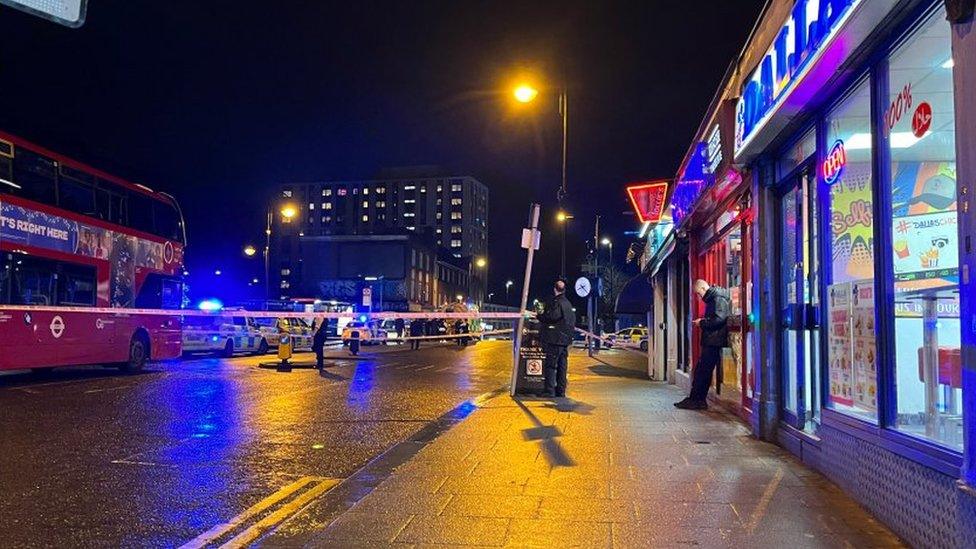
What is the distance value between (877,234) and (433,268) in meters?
99.2

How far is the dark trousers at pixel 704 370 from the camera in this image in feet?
32.5

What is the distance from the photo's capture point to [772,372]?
7660 mm

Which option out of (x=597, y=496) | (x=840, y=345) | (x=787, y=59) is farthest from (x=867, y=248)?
(x=597, y=496)

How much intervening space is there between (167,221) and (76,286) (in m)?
4.21

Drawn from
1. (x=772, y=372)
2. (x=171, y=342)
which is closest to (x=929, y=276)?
(x=772, y=372)

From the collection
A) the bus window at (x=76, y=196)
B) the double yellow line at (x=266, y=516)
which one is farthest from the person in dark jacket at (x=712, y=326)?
the bus window at (x=76, y=196)

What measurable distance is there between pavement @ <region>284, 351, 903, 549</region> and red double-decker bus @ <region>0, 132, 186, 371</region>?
9667mm

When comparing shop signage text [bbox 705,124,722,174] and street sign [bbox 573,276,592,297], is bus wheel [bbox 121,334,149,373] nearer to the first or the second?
street sign [bbox 573,276,592,297]

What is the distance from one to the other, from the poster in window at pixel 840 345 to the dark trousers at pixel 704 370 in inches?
142

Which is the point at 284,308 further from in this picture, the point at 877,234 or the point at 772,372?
the point at 877,234

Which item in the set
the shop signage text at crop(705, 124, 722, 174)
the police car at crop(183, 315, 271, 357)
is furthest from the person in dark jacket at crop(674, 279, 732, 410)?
the police car at crop(183, 315, 271, 357)

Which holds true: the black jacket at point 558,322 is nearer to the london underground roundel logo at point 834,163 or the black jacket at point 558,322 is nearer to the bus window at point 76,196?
the london underground roundel logo at point 834,163

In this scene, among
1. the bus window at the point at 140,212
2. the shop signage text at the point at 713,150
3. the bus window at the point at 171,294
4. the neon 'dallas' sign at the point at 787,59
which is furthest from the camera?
the bus window at the point at 171,294

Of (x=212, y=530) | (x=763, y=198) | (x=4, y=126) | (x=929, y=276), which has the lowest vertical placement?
(x=212, y=530)
